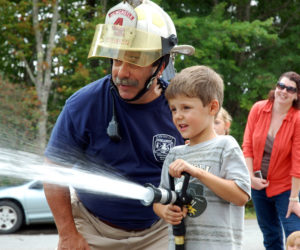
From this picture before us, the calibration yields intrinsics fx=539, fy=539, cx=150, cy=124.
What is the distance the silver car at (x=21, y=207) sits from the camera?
10.6 m

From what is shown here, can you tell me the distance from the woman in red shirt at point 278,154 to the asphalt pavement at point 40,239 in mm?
3469

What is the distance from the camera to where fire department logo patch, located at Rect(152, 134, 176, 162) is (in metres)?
3.31

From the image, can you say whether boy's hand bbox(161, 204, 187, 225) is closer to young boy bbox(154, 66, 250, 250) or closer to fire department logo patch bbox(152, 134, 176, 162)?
young boy bbox(154, 66, 250, 250)

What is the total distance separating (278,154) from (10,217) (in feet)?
22.6

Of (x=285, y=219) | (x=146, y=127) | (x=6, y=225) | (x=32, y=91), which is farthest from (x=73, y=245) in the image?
(x=32, y=91)

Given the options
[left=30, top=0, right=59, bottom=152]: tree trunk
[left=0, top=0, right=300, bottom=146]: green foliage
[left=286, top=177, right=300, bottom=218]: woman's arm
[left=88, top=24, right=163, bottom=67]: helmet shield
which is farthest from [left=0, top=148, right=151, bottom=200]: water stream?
[left=30, top=0, right=59, bottom=152]: tree trunk

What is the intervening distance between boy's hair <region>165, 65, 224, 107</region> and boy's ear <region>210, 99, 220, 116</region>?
20 mm

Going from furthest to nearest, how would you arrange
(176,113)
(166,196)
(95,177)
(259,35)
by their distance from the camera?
(259,35) < (95,177) < (176,113) < (166,196)

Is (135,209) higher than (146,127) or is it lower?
lower

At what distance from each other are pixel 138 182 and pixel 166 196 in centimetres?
77

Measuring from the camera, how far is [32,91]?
15.4 meters

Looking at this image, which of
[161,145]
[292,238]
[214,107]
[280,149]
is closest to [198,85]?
[214,107]

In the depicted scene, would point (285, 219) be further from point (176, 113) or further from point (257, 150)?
point (176, 113)

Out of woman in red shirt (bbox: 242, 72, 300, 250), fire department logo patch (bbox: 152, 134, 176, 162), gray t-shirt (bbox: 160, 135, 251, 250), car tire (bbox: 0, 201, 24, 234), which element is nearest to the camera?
gray t-shirt (bbox: 160, 135, 251, 250)
